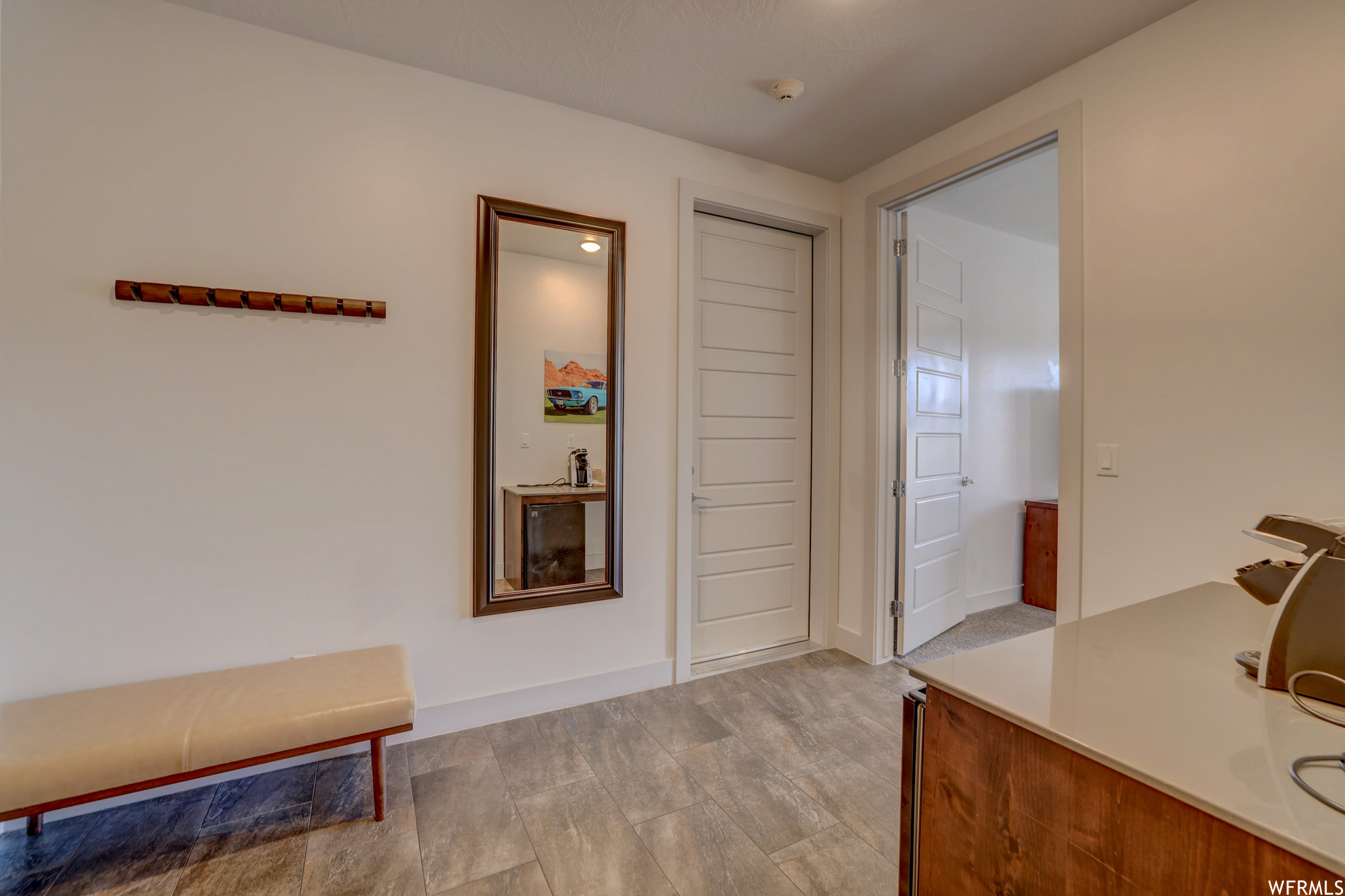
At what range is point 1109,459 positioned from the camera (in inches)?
82.9

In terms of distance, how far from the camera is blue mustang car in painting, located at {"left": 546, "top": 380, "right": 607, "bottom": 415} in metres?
2.52

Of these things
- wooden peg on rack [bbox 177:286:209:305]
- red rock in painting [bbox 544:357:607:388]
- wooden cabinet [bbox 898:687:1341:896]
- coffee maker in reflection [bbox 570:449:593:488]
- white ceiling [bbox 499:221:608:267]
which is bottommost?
Answer: wooden cabinet [bbox 898:687:1341:896]

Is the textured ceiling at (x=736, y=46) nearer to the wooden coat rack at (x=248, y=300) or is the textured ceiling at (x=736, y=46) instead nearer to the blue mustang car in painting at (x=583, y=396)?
the wooden coat rack at (x=248, y=300)

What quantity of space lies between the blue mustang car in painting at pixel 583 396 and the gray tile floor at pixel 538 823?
53.1 inches

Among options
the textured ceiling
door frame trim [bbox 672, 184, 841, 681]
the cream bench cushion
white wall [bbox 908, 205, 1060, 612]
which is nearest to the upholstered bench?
the cream bench cushion

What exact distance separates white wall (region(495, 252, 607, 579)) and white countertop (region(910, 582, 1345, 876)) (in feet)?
5.99

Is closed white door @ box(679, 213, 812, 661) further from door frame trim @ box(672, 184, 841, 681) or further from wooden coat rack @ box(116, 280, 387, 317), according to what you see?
wooden coat rack @ box(116, 280, 387, 317)

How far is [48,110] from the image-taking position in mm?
1804

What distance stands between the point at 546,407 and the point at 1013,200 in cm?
309

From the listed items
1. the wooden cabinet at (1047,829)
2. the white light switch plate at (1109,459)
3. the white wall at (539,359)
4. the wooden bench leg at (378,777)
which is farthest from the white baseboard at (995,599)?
the wooden bench leg at (378,777)

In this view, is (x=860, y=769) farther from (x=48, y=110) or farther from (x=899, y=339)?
(x=48, y=110)

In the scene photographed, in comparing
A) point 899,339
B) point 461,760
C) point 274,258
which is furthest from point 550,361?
point 899,339

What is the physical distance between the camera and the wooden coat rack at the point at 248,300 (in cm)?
188

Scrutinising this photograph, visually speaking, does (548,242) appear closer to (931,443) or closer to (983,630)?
(931,443)
